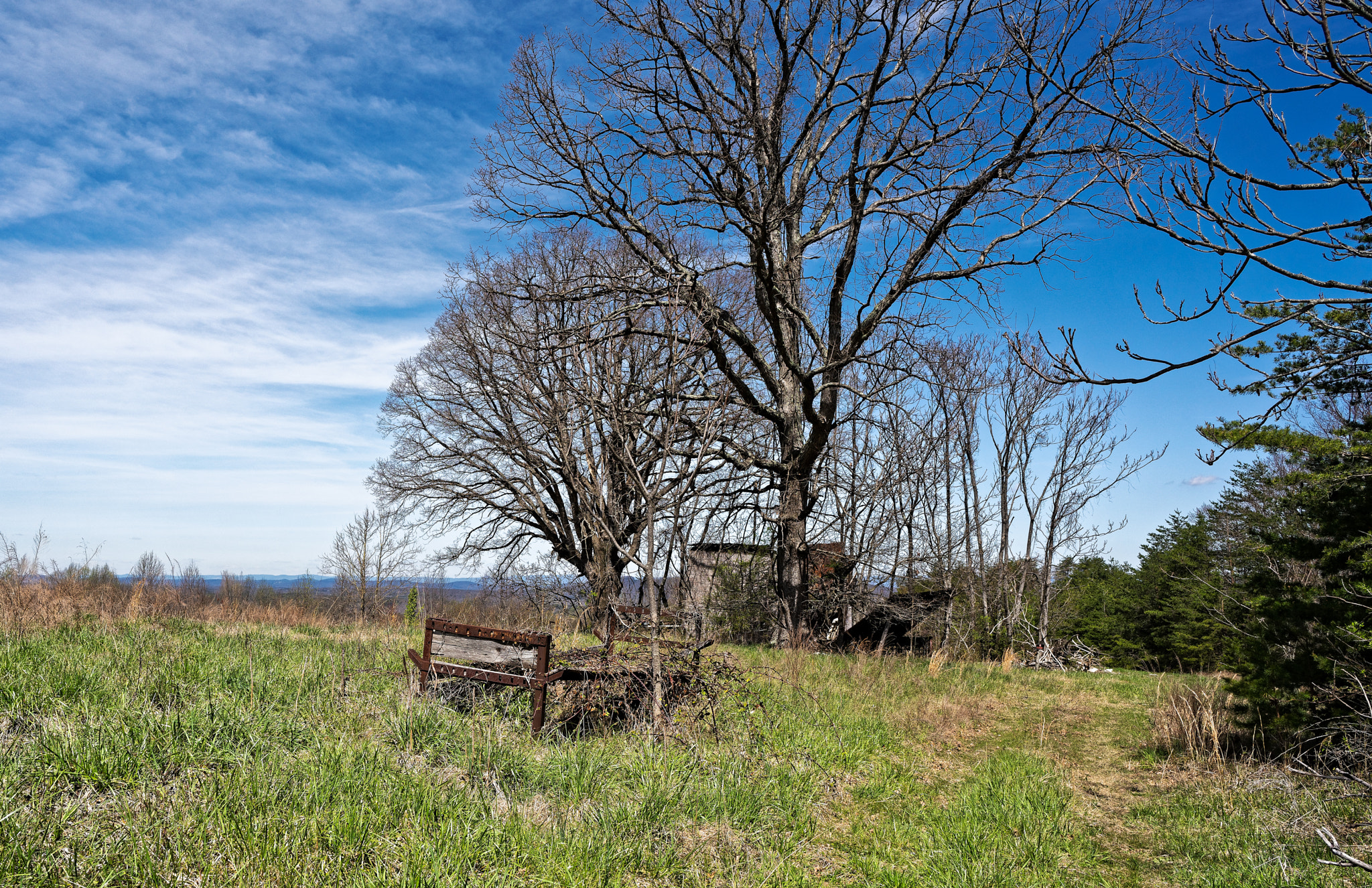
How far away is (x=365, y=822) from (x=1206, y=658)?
96.5ft

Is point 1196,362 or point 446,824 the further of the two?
point 1196,362

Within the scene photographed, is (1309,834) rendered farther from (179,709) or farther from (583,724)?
(179,709)

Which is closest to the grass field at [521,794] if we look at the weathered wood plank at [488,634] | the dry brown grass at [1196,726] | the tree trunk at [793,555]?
the dry brown grass at [1196,726]

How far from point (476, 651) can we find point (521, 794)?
2.27 metres

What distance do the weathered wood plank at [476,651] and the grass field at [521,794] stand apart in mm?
420

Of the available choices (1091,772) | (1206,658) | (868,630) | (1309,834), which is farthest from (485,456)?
(1206,658)

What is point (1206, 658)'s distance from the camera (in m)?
24.2

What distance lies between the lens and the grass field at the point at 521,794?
3.11m

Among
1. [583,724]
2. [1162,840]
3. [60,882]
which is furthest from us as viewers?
[583,724]

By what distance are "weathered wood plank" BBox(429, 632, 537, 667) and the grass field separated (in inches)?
16.5

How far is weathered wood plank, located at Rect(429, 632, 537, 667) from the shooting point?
6062 millimetres

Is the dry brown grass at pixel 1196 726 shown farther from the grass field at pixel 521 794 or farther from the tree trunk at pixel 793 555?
the tree trunk at pixel 793 555

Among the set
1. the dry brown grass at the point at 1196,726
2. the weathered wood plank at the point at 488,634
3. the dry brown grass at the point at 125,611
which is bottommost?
the dry brown grass at the point at 1196,726

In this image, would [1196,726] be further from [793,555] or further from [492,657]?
[793,555]
